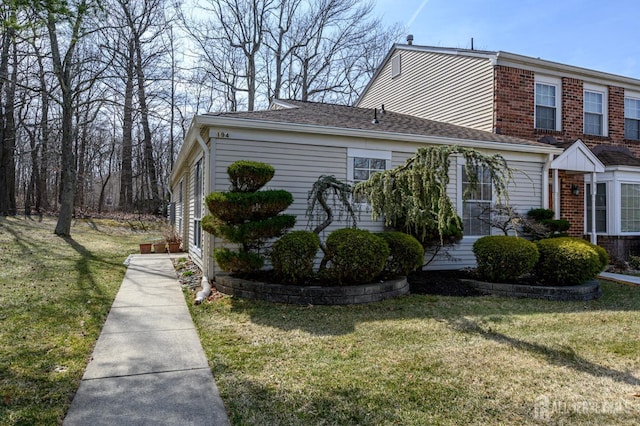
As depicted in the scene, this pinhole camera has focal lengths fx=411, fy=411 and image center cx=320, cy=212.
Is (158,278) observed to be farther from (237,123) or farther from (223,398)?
(223,398)

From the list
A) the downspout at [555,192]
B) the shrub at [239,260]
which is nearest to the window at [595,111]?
the downspout at [555,192]

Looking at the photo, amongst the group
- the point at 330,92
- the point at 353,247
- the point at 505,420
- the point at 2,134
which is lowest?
the point at 505,420

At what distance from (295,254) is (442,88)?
9.28 metres

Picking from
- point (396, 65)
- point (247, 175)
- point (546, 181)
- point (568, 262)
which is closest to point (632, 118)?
point (546, 181)

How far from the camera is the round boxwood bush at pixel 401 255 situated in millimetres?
6836

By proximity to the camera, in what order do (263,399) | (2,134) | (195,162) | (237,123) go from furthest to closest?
(2,134)
(195,162)
(237,123)
(263,399)

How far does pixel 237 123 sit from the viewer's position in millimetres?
7145

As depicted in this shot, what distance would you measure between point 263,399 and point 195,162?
7158mm

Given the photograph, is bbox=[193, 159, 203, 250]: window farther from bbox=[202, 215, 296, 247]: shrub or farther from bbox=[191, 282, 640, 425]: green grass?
bbox=[191, 282, 640, 425]: green grass

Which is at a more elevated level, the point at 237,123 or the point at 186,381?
the point at 237,123

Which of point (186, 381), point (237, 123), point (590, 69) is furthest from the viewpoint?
point (590, 69)

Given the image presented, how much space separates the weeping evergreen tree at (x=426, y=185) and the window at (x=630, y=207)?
6459 mm

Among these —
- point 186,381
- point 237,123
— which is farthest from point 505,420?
point 237,123

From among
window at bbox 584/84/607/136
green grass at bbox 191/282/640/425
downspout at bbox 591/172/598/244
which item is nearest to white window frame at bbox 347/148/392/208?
green grass at bbox 191/282/640/425
